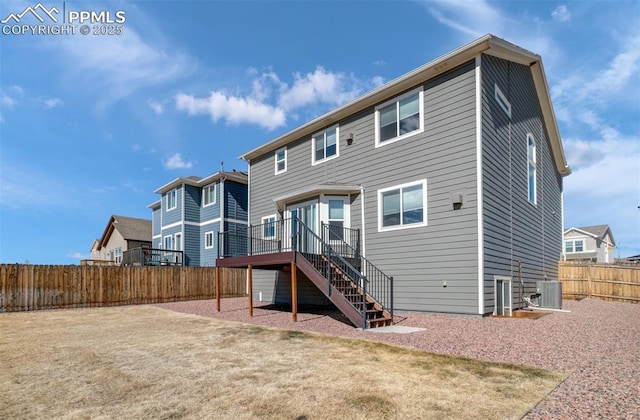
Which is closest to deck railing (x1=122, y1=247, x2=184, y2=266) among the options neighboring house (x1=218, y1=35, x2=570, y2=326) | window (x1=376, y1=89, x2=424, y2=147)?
neighboring house (x1=218, y1=35, x2=570, y2=326)

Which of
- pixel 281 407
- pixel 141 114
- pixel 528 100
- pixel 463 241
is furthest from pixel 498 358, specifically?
pixel 141 114

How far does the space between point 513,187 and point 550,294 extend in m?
4.01

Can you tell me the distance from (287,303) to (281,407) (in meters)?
11.8

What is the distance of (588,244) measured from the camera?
36.8 metres

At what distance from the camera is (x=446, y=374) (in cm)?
501

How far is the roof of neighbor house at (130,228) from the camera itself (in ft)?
106

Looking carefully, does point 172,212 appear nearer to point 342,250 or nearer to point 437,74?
point 342,250

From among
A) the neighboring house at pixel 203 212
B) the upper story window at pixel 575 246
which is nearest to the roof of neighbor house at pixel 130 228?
the neighboring house at pixel 203 212

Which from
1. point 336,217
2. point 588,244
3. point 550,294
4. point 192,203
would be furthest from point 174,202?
point 588,244

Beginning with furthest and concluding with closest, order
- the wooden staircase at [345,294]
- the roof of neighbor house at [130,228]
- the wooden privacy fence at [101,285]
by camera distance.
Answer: the roof of neighbor house at [130,228] < the wooden privacy fence at [101,285] < the wooden staircase at [345,294]

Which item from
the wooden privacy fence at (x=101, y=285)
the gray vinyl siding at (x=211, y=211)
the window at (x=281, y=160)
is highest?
the window at (x=281, y=160)

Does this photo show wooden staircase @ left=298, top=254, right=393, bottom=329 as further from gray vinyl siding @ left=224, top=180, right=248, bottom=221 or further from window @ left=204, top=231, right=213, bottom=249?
window @ left=204, top=231, right=213, bottom=249

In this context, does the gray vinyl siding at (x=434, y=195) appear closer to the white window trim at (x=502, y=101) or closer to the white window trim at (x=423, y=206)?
the white window trim at (x=423, y=206)

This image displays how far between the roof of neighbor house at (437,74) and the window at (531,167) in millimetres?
2297
